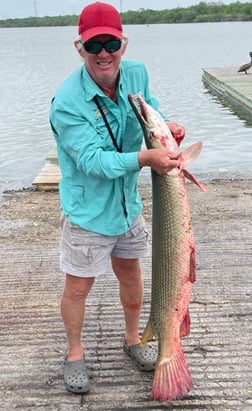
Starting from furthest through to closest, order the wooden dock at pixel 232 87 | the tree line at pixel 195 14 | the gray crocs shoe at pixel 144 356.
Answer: the tree line at pixel 195 14
the wooden dock at pixel 232 87
the gray crocs shoe at pixel 144 356

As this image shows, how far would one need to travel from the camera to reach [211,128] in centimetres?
1767

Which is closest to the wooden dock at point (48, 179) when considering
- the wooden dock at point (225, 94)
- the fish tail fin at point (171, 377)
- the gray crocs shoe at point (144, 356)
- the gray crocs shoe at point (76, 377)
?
Answer: the wooden dock at point (225, 94)

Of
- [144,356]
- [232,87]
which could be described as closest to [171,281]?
[144,356]

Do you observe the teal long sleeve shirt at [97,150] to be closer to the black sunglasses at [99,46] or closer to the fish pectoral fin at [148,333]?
the black sunglasses at [99,46]

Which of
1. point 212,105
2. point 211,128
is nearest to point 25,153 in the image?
point 211,128

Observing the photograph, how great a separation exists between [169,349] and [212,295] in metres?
1.52

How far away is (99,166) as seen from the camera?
9.93ft

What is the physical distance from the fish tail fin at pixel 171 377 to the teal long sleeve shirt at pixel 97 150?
0.74 meters

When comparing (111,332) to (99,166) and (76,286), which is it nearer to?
(76,286)

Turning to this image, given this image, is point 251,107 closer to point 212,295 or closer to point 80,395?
point 212,295

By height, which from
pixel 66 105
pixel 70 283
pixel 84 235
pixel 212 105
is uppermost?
pixel 66 105

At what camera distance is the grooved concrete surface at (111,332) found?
135 inches

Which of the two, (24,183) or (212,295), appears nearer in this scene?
(212,295)

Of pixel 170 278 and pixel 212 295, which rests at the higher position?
pixel 170 278
